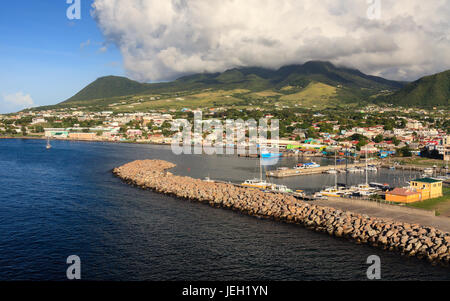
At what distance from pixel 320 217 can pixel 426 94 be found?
14723 cm

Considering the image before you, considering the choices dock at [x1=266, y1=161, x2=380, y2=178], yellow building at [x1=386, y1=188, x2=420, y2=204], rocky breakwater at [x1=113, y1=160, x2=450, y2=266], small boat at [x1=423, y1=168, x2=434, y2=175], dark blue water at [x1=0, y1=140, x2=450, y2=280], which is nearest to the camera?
dark blue water at [x1=0, y1=140, x2=450, y2=280]

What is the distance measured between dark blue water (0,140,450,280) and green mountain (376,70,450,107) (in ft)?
455

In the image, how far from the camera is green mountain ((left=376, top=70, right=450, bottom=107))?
137613 millimetres

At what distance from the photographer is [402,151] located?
54.1m

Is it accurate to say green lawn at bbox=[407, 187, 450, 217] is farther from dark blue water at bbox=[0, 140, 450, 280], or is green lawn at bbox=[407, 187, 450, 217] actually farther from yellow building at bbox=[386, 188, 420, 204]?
dark blue water at bbox=[0, 140, 450, 280]

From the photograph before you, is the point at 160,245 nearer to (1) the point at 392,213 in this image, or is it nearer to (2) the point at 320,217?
(2) the point at 320,217

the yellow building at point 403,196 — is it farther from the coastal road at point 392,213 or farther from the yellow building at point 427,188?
the coastal road at point 392,213

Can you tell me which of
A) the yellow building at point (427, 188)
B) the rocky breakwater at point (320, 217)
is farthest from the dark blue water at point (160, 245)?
the yellow building at point (427, 188)

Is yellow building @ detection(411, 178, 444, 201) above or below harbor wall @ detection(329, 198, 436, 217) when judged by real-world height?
above

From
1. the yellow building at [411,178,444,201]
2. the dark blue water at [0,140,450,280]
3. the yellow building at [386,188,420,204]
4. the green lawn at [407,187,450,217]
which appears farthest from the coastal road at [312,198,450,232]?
the yellow building at [411,178,444,201]
